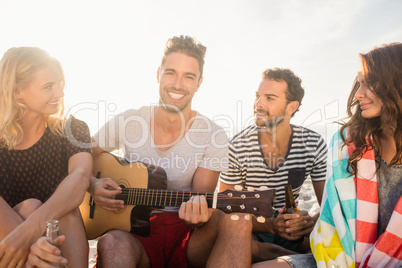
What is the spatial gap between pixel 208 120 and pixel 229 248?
1.31 meters

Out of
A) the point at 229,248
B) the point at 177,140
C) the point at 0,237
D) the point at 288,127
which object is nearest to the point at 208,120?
the point at 177,140

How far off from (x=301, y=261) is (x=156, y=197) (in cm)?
118

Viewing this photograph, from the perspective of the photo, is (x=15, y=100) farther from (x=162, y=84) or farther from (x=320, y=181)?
(x=320, y=181)

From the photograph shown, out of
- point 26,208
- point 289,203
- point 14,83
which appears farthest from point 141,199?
point 14,83

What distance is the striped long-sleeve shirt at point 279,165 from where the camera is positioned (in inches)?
119

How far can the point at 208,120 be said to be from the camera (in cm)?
299

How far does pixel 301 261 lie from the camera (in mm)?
2074

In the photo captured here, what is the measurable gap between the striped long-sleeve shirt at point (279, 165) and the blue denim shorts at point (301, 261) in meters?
0.91

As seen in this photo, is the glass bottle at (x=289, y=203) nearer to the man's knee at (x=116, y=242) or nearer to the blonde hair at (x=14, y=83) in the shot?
the man's knee at (x=116, y=242)

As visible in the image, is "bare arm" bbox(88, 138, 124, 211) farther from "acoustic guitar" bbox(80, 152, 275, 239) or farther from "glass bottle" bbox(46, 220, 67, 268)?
"glass bottle" bbox(46, 220, 67, 268)

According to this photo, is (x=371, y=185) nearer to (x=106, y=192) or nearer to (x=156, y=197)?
(x=156, y=197)

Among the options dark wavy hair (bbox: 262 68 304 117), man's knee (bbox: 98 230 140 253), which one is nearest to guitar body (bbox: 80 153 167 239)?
man's knee (bbox: 98 230 140 253)

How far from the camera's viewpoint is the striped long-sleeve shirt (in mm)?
3027

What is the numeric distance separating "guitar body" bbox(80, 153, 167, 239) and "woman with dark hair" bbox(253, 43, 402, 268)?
104 centimetres
